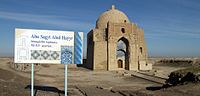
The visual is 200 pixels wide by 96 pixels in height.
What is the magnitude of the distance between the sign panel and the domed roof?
3058 centimetres

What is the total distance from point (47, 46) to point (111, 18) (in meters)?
31.5

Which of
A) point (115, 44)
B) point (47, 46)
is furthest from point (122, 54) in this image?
point (47, 46)

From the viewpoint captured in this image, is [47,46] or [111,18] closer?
[47,46]

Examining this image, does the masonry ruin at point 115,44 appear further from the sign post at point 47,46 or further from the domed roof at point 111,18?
the sign post at point 47,46

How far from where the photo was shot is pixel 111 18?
41.8m

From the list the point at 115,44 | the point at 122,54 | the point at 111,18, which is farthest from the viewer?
the point at 122,54

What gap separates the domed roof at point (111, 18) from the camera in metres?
41.7

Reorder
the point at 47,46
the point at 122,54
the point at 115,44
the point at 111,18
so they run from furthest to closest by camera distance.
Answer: the point at 122,54, the point at 111,18, the point at 115,44, the point at 47,46

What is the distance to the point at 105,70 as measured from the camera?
37.5m

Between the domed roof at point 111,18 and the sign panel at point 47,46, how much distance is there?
100ft

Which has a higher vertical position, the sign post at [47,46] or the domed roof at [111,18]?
the domed roof at [111,18]

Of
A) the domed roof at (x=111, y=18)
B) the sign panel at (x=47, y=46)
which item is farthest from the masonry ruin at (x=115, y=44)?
the sign panel at (x=47, y=46)

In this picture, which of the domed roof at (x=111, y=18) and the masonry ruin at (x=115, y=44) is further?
the domed roof at (x=111, y=18)

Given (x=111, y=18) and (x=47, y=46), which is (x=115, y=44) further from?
(x=47, y=46)
